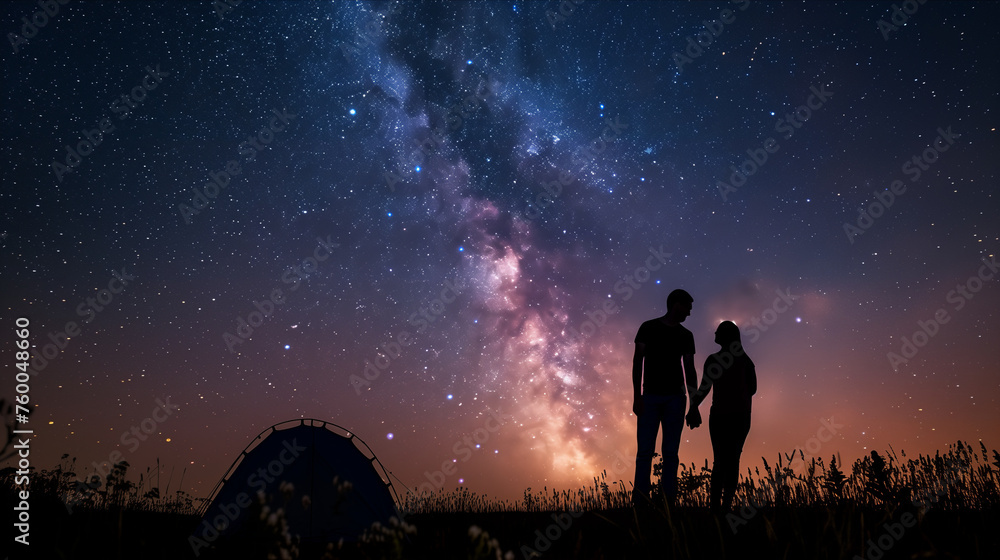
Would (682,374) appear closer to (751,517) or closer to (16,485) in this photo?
(751,517)

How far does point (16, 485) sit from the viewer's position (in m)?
6.24

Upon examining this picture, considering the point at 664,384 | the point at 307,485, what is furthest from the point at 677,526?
the point at 307,485

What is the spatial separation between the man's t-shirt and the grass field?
1440mm

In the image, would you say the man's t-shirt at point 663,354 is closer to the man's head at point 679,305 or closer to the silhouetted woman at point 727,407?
the man's head at point 679,305

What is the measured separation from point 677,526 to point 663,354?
2325 millimetres

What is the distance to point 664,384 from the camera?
267 inches

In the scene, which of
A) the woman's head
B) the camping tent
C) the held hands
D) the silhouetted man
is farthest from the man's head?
the camping tent

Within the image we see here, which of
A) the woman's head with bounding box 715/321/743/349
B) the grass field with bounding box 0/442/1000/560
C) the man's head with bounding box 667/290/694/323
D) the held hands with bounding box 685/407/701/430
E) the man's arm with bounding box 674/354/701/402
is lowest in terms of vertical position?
the grass field with bounding box 0/442/1000/560

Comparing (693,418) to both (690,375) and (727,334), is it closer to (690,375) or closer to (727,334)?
(690,375)

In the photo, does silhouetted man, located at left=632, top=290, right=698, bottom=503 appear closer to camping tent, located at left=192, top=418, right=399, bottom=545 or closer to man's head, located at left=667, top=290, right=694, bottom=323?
man's head, located at left=667, top=290, right=694, bottom=323

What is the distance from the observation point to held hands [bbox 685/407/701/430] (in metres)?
6.87

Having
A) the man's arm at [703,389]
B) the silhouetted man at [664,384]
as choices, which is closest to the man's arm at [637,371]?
the silhouetted man at [664,384]

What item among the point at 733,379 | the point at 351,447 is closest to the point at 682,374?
the point at 733,379

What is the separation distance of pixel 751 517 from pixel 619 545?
56.0 inches
